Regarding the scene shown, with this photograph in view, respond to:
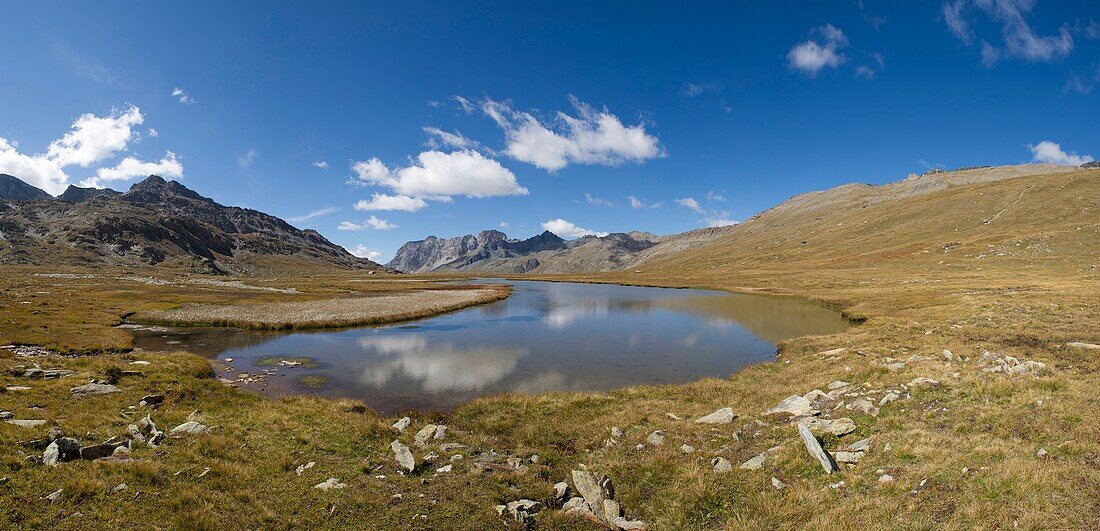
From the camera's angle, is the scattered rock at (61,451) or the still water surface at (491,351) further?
the still water surface at (491,351)

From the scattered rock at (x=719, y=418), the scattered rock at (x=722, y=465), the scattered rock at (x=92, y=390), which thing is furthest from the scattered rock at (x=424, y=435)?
the scattered rock at (x=92, y=390)

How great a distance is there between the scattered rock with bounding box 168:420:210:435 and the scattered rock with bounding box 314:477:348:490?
759 centimetres

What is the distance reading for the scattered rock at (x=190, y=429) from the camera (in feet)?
56.8

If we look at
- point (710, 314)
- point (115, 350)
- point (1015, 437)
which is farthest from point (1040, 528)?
point (710, 314)

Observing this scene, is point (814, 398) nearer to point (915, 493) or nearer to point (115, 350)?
point (915, 493)

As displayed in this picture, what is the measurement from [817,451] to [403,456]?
15217 millimetres

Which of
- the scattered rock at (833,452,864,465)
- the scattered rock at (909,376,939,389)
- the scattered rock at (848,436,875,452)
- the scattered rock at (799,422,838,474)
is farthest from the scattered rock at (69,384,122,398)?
the scattered rock at (909,376,939,389)

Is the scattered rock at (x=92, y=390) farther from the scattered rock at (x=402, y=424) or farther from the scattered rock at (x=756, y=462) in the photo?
the scattered rock at (x=756, y=462)

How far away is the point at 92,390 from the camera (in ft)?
74.0

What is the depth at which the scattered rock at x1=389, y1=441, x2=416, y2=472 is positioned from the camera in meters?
15.9

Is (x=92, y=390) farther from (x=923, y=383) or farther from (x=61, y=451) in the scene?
(x=923, y=383)

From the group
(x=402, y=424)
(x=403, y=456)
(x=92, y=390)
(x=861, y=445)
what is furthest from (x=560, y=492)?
(x=92, y=390)

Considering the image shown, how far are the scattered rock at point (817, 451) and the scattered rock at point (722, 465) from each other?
107 inches

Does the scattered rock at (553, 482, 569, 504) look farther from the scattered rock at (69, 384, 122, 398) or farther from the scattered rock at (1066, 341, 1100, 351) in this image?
the scattered rock at (1066, 341, 1100, 351)
